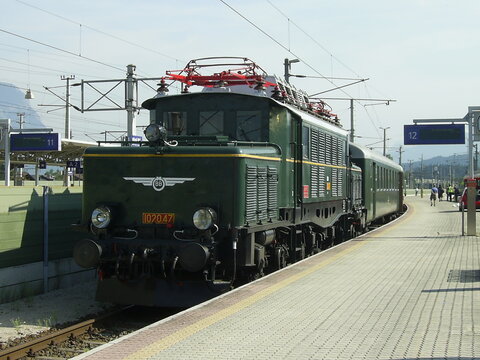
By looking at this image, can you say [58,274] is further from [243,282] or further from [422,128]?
[422,128]

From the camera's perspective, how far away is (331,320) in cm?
721

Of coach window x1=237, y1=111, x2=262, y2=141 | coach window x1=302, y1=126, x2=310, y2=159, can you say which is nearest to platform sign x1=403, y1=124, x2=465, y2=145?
coach window x1=302, y1=126, x2=310, y2=159

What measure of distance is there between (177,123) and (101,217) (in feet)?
7.24

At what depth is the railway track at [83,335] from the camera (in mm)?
7156

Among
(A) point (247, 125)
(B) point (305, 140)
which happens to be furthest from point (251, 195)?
(B) point (305, 140)

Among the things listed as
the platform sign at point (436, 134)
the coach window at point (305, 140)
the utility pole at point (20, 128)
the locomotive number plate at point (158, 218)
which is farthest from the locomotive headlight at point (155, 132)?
the utility pole at point (20, 128)

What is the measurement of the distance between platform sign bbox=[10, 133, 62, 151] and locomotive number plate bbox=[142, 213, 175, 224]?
26691 millimetres

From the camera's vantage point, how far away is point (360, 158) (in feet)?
68.7

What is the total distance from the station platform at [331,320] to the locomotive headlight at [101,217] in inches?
81.3

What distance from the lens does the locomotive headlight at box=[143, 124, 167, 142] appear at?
8938 mm

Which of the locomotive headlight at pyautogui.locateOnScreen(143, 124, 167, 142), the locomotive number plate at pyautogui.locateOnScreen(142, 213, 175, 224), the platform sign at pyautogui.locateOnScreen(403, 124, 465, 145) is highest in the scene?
the platform sign at pyautogui.locateOnScreen(403, 124, 465, 145)

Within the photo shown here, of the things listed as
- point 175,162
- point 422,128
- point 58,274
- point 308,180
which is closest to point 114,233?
point 175,162

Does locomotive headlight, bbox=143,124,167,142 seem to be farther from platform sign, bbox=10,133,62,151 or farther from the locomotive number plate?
platform sign, bbox=10,133,62,151

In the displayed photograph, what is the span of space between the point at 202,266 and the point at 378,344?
9.76 ft
